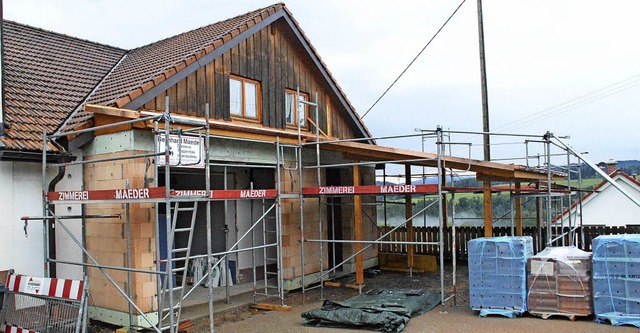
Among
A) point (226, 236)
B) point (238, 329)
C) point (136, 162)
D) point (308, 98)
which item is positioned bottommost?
→ point (238, 329)

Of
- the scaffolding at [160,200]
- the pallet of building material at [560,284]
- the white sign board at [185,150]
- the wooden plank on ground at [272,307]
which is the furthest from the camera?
the wooden plank on ground at [272,307]

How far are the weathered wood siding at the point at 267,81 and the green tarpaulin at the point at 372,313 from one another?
4748 mm

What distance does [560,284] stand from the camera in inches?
372

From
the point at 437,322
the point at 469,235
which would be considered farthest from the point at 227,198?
the point at 469,235

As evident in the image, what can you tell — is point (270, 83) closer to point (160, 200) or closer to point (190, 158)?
point (190, 158)

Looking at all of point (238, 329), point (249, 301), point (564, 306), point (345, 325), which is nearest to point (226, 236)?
point (249, 301)

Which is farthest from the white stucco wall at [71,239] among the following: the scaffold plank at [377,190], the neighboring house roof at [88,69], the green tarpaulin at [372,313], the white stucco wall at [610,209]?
the white stucco wall at [610,209]

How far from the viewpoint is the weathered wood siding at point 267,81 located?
10.8 metres

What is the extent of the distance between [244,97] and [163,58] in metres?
2.05

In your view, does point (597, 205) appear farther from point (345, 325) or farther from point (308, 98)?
point (345, 325)

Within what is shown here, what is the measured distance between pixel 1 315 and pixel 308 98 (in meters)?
8.79

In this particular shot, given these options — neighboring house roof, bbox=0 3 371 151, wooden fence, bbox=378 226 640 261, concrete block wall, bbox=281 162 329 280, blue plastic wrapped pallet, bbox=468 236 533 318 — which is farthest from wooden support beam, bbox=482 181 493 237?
neighboring house roof, bbox=0 3 371 151

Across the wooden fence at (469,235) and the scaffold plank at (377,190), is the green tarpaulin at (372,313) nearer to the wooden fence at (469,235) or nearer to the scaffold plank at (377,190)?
the scaffold plank at (377,190)

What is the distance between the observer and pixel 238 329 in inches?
367
